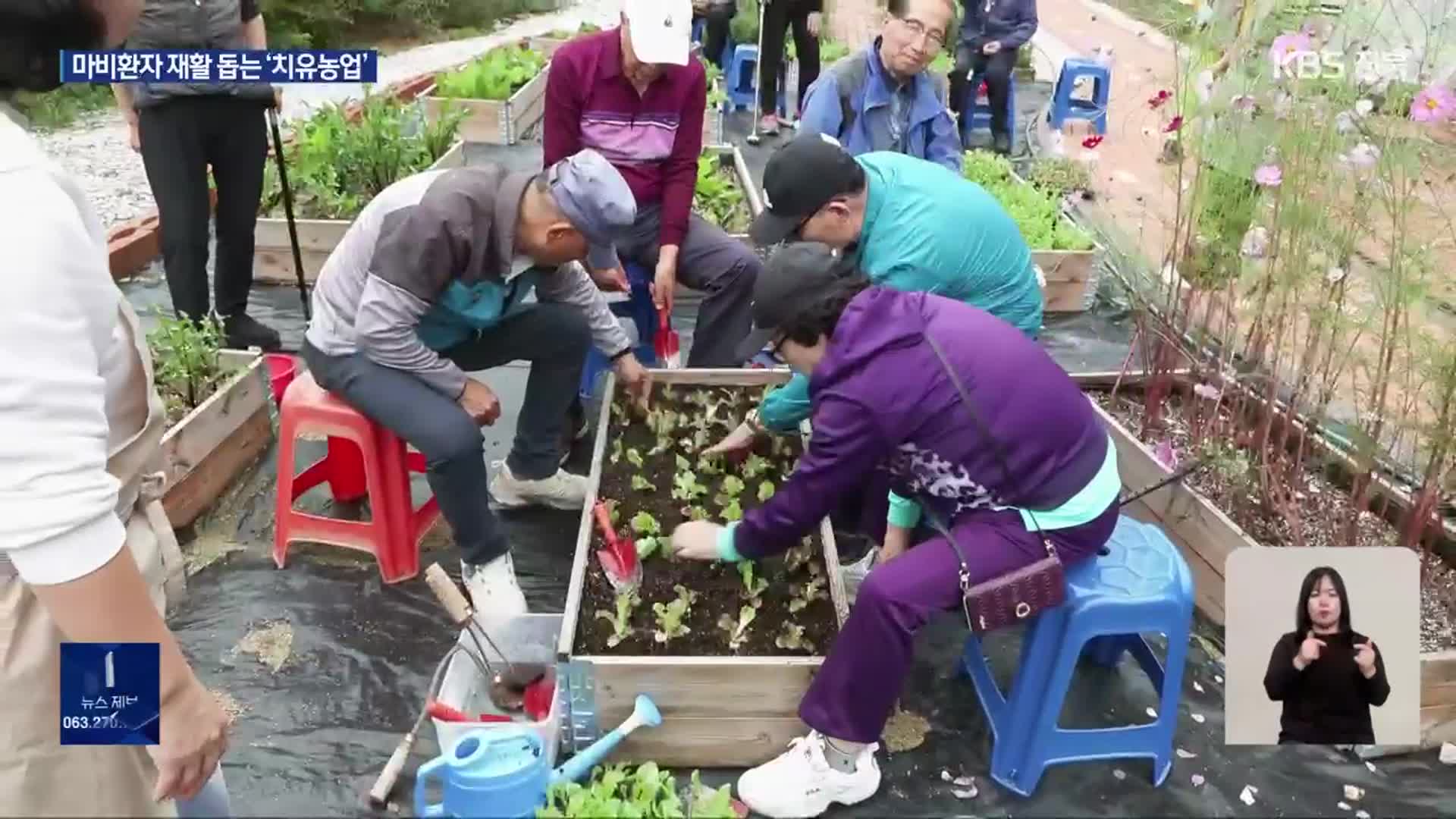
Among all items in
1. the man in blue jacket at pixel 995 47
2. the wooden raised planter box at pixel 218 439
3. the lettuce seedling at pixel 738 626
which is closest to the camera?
the lettuce seedling at pixel 738 626

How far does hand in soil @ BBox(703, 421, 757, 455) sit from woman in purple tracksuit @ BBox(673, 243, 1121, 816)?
32.7 inches

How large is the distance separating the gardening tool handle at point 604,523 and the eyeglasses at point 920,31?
5.83 feet

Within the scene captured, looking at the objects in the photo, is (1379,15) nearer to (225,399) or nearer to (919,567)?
(919,567)

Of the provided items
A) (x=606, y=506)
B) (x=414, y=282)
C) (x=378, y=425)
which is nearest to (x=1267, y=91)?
(x=606, y=506)

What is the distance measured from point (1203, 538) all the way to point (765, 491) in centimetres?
117

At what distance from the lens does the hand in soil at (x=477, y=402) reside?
250cm

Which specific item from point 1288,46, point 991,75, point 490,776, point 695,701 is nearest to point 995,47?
point 991,75

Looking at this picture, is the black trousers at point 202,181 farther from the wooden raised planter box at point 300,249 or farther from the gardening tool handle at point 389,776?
the gardening tool handle at point 389,776

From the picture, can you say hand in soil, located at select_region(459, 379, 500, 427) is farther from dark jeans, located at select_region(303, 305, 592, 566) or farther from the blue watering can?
the blue watering can

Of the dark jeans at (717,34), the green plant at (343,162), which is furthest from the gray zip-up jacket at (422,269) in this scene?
the dark jeans at (717,34)

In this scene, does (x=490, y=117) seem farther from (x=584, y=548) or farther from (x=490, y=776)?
(x=490, y=776)

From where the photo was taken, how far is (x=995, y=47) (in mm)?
6633

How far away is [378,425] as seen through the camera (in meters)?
2.52

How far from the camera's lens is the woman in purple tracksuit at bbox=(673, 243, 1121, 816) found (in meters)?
1.92
